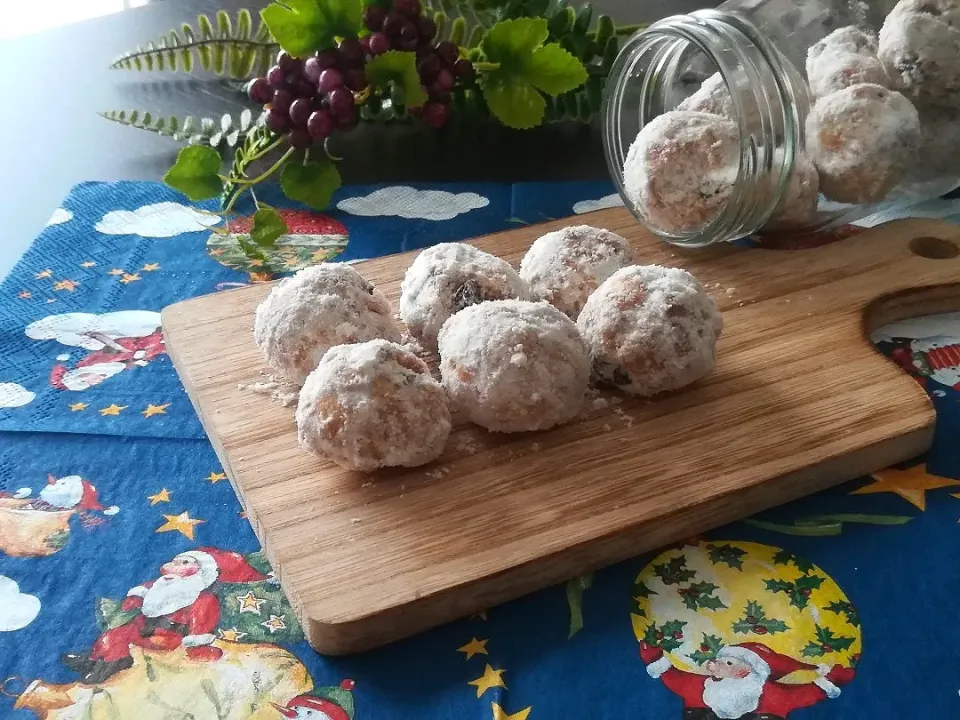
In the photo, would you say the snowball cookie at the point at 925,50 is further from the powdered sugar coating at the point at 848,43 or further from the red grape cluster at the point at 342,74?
the red grape cluster at the point at 342,74

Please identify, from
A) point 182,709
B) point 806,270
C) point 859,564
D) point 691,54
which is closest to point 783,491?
point 859,564

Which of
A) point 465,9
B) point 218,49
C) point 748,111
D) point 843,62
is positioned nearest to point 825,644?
point 748,111

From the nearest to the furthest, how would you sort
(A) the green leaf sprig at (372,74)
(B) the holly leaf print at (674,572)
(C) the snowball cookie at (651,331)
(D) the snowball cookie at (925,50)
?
(B) the holly leaf print at (674,572) < (C) the snowball cookie at (651,331) < (D) the snowball cookie at (925,50) < (A) the green leaf sprig at (372,74)

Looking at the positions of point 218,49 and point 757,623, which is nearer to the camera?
point 757,623

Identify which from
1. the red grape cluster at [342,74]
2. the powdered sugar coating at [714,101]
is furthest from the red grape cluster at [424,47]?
the powdered sugar coating at [714,101]

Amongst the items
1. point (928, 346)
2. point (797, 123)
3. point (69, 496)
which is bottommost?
point (928, 346)

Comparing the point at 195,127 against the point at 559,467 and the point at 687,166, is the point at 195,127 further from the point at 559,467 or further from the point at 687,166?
the point at 559,467
